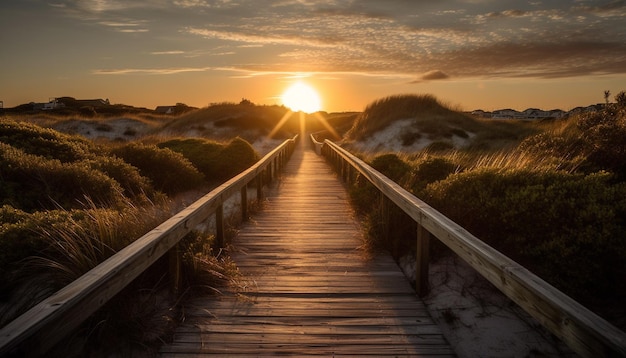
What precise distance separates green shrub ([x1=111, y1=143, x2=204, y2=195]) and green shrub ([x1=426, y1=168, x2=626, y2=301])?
7805 mm

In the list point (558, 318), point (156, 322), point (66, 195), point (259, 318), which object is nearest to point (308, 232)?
point (259, 318)

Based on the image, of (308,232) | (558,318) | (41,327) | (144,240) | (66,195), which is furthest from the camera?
(66,195)

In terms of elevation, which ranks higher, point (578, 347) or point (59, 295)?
point (59, 295)

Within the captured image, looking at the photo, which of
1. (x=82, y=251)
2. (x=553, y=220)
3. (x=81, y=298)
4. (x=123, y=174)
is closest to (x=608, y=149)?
(x=553, y=220)

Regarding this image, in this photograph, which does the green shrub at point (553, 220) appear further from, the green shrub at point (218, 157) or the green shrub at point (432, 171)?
the green shrub at point (218, 157)

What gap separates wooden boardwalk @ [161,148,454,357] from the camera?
3.26 meters

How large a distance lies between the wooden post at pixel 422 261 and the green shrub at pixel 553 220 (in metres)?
0.93

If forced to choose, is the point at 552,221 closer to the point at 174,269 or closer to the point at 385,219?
the point at 385,219

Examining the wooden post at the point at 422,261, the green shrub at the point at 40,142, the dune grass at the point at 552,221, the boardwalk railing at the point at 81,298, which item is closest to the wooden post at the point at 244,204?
the dune grass at the point at 552,221

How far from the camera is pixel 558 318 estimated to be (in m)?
2.12

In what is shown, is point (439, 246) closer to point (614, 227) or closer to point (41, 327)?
point (614, 227)

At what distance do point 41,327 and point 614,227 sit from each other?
4.39m

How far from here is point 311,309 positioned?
3932 mm

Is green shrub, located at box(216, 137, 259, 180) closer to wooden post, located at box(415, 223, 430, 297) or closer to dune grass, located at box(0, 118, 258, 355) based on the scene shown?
dune grass, located at box(0, 118, 258, 355)
